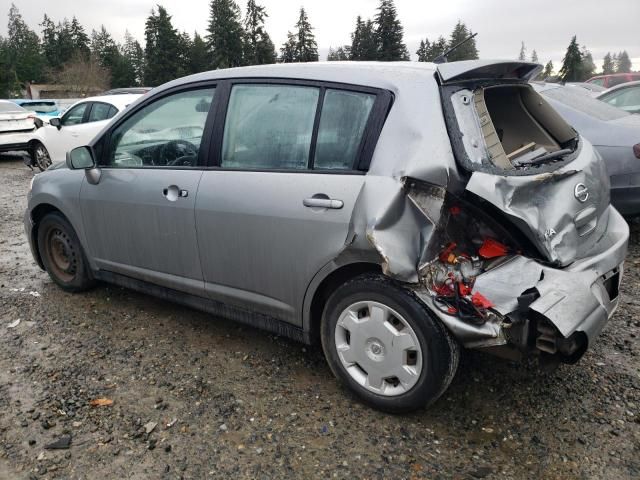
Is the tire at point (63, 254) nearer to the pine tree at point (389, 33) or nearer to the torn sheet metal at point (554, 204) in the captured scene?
the torn sheet metal at point (554, 204)

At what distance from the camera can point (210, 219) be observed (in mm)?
3109

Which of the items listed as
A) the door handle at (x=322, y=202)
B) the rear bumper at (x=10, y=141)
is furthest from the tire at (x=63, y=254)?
the rear bumper at (x=10, y=141)

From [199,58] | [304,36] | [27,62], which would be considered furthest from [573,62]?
[27,62]

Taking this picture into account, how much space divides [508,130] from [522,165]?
0.59 m

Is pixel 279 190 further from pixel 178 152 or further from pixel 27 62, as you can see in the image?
pixel 27 62

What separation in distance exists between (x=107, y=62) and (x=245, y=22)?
65.7ft

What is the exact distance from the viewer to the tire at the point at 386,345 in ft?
8.04

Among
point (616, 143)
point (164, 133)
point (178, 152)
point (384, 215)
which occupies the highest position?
point (164, 133)

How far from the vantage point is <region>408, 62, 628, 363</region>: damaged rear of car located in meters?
2.33

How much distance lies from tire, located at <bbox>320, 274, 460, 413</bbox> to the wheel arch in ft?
0.23

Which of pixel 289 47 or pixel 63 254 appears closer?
pixel 63 254

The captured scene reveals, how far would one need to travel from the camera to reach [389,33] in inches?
2335

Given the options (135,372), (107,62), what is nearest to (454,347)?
(135,372)

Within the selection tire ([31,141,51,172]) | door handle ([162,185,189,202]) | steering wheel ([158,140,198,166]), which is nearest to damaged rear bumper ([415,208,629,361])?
door handle ([162,185,189,202])
